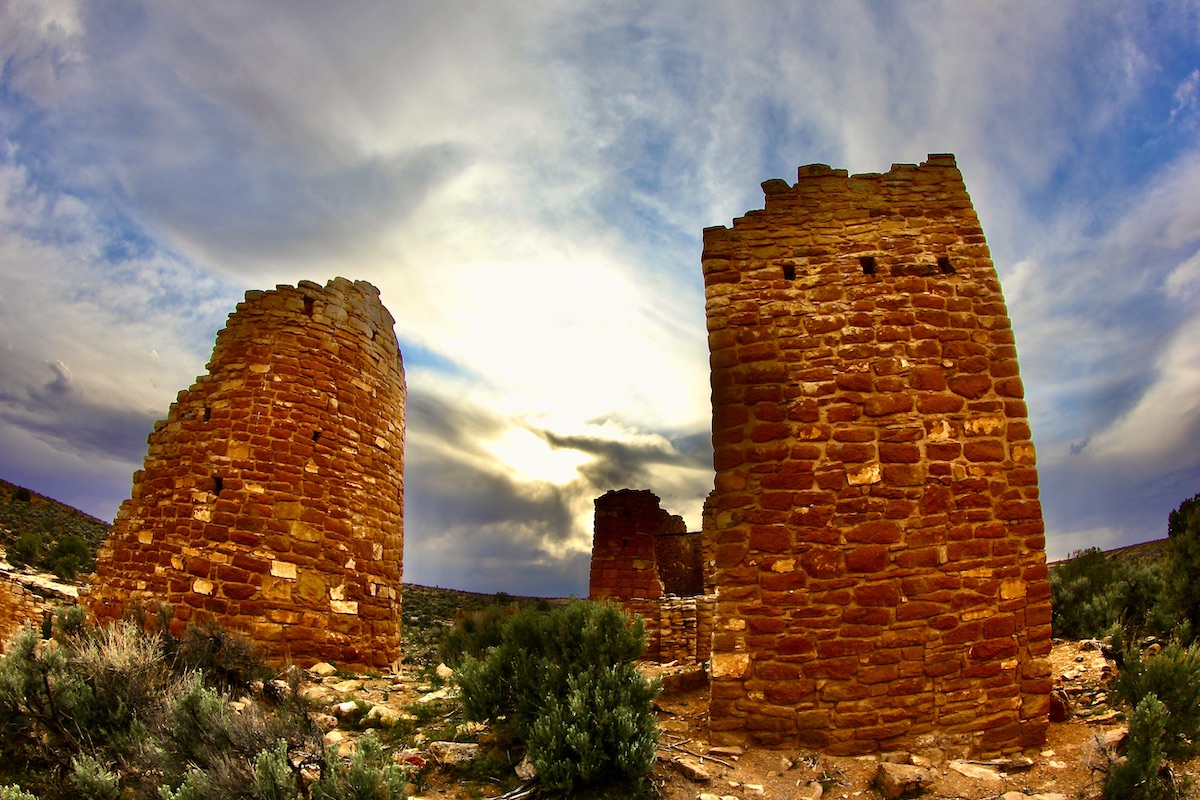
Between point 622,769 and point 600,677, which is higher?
point 600,677

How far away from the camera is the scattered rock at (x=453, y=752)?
5461mm

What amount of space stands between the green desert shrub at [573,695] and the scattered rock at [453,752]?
0.24m

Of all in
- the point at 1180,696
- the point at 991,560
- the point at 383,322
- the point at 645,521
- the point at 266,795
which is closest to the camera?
the point at 266,795

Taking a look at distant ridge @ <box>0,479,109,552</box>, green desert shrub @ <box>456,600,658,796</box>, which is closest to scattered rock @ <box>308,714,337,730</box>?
green desert shrub @ <box>456,600,658,796</box>

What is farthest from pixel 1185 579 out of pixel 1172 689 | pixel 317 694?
pixel 317 694

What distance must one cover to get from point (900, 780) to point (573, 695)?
234 centimetres

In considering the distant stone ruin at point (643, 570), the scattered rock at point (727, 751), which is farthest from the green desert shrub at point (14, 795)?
the distant stone ruin at point (643, 570)

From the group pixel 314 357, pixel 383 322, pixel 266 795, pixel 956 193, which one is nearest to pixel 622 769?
pixel 266 795

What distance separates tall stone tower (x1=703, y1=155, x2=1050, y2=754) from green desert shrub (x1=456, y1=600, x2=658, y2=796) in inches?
32.9

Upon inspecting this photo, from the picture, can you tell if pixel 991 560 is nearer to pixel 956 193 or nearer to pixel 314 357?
pixel 956 193

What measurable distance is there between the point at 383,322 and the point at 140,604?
15.6ft

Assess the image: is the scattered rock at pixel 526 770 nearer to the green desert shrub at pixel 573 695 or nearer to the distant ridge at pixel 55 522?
the green desert shrub at pixel 573 695

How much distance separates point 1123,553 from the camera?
90.8ft

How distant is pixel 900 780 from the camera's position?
16.5 ft
